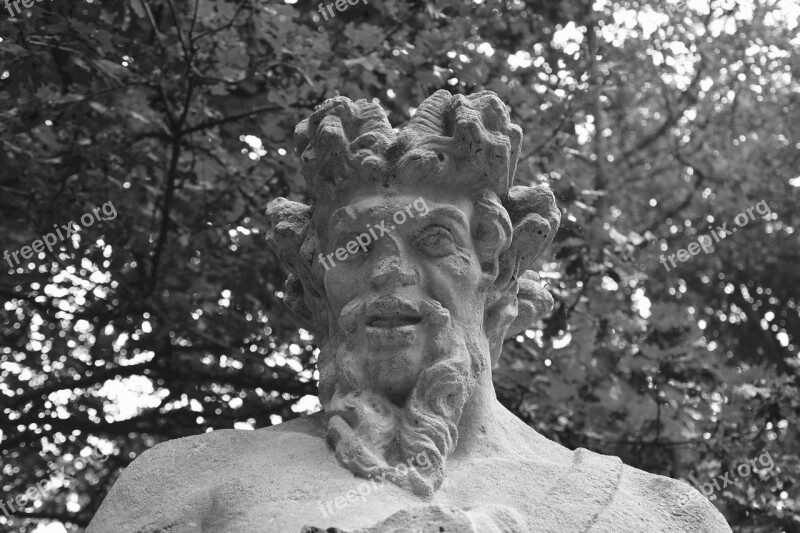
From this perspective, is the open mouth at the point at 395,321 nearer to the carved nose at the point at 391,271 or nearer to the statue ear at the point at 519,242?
the carved nose at the point at 391,271

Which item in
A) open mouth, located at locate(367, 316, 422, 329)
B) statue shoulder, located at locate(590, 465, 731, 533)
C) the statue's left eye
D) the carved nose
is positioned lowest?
statue shoulder, located at locate(590, 465, 731, 533)

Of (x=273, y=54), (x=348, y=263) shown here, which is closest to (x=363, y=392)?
(x=348, y=263)

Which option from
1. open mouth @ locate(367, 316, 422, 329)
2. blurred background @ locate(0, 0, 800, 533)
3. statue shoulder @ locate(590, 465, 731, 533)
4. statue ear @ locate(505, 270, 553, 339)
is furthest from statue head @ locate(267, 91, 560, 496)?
blurred background @ locate(0, 0, 800, 533)

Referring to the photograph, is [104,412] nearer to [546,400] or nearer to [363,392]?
[546,400]

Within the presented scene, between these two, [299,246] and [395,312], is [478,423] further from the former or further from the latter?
[299,246]

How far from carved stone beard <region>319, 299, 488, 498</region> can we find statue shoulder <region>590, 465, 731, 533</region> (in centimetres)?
59

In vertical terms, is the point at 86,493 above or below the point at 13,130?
below

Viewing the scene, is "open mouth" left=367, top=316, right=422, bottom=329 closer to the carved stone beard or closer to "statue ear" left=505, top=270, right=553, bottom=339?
the carved stone beard

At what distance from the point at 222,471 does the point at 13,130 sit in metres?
3.77

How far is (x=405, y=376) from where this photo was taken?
4.16m

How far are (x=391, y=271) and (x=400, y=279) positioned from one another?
0.14 ft

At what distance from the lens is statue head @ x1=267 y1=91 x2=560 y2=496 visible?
4.14 metres

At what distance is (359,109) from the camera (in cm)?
460

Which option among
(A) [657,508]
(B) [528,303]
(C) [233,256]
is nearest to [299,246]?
(B) [528,303]
